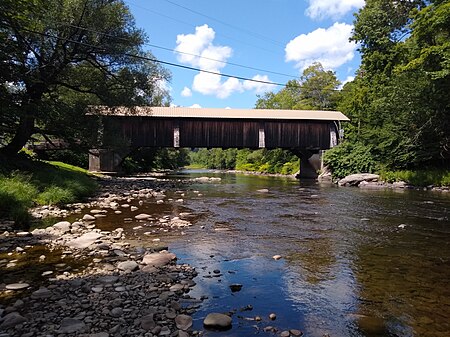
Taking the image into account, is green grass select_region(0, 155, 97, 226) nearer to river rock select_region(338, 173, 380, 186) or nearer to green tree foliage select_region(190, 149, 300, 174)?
river rock select_region(338, 173, 380, 186)

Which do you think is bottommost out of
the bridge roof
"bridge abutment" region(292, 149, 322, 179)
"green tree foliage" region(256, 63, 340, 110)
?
"bridge abutment" region(292, 149, 322, 179)

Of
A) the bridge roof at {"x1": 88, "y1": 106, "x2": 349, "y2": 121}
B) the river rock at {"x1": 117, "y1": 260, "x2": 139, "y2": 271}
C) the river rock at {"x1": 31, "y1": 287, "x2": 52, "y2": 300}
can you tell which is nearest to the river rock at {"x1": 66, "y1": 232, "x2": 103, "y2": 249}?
the river rock at {"x1": 117, "y1": 260, "x2": 139, "y2": 271}

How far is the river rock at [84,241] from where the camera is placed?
6.64 meters

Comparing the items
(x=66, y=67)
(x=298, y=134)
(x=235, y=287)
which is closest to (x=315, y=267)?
(x=235, y=287)

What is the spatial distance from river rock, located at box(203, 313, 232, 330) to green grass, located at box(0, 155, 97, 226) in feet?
20.6

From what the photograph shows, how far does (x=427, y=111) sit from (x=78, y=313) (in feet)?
78.5

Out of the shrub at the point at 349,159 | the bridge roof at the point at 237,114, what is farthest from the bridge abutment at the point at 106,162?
the shrub at the point at 349,159

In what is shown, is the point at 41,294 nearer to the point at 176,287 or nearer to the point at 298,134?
the point at 176,287

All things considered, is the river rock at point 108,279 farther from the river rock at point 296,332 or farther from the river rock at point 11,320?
the river rock at point 296,332

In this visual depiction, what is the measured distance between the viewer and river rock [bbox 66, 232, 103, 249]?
664 cm

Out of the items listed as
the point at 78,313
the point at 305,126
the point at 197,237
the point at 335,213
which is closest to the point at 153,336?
the point at 78,313

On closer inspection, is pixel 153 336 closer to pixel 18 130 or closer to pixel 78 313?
pixel 78 313

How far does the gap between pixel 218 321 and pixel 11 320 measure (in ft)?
7.02

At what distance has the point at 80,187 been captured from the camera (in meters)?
14.0
